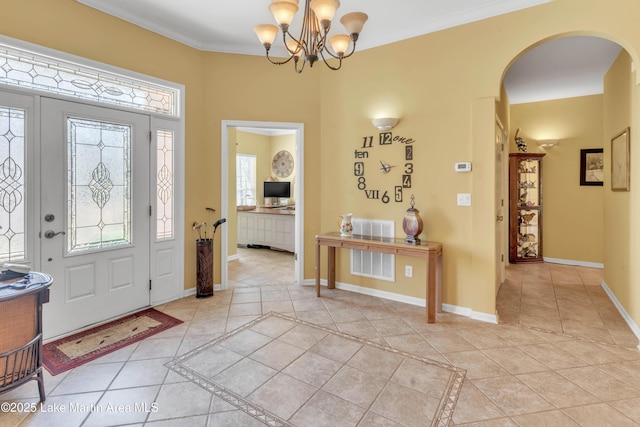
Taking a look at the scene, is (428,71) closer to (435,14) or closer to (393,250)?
(435,14)

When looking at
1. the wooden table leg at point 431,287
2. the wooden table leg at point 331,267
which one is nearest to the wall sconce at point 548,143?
the wooden table leg at point 431,287

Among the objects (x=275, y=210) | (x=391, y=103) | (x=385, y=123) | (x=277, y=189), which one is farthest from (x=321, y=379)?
(x=277, y=189)

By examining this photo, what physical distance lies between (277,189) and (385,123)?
437 cm

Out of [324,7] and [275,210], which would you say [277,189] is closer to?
[275,210]

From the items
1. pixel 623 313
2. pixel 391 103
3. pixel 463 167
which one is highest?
pixel 391 103

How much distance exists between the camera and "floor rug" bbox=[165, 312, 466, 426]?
1.92 m

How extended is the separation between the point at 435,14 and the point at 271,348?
360 cm

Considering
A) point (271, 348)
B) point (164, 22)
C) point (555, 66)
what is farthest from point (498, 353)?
point (164, 22)

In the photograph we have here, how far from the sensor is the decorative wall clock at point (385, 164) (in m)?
3.74

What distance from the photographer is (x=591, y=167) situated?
561cm

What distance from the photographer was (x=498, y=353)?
2.62 metres

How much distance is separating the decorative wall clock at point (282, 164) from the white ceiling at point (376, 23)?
12.7 ft

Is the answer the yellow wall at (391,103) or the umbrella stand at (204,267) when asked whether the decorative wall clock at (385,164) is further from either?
the umbrella stand at (204,267)

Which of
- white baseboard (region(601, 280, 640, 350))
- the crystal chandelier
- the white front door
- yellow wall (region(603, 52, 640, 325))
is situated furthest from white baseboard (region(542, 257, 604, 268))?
the white front door
